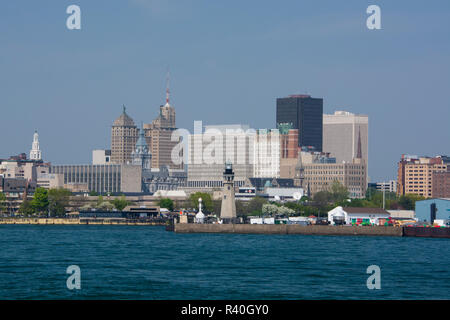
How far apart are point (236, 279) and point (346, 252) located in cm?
3239

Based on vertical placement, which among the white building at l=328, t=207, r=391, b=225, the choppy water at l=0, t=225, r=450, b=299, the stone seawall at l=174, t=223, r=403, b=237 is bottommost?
the stone seawall at l=174, t=223, r=403, b=237

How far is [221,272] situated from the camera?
207ft

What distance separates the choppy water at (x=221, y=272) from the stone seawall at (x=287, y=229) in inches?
1425

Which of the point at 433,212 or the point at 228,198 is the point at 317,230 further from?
the point at 433,212

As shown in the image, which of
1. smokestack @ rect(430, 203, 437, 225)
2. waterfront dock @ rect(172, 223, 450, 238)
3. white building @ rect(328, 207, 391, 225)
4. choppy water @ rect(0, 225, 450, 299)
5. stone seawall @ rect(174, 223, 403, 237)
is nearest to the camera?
choppy water @ rect(0, 225, 450, 299)

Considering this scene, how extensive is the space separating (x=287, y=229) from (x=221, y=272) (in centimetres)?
7811

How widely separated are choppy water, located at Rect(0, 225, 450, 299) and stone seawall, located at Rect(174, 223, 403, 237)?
36196 mm

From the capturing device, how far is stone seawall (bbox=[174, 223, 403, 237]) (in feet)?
440

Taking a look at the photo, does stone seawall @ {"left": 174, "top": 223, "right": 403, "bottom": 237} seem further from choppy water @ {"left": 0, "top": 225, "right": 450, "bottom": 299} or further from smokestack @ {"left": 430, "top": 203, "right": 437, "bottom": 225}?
choppy water @ {"left": 0, "top": 225, "right": 450, "bottom": 299}

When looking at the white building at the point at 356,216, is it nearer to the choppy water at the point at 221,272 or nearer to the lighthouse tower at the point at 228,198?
the lighthouse tower at the point at 228,198

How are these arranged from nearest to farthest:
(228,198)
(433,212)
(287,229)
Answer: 1. (287,229)
2. (228,198)
3. (433,212)

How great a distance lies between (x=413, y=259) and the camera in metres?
80.6

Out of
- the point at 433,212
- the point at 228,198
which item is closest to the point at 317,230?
the point at 228,198

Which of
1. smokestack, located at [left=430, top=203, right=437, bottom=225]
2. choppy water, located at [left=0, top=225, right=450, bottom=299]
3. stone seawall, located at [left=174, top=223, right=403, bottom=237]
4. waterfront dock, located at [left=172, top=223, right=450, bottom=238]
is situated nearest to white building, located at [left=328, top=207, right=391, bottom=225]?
smokestack, located at [left=430, top=203, right=437, bottom=225]
